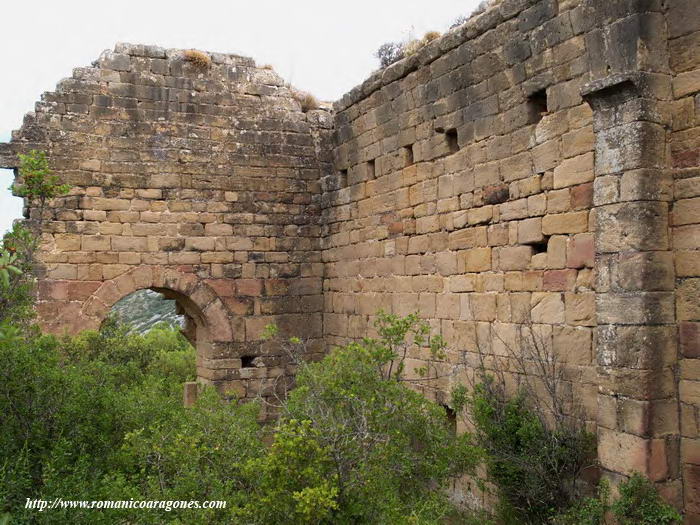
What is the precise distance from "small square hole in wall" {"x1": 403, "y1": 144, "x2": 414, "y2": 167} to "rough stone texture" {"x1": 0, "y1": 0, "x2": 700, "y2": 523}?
0.09 feet

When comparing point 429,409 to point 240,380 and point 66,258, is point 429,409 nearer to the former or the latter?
point 240,380

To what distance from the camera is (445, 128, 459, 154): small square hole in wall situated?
25.6 feet

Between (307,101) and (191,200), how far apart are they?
2.53m

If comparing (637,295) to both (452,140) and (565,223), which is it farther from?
(452,140)

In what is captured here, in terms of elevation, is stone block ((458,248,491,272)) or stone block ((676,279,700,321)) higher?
stone block ((458,248,491,272))

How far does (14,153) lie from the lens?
909 cm

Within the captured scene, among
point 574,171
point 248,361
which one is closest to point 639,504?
point 574,171

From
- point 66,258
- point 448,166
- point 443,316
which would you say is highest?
point 448,166

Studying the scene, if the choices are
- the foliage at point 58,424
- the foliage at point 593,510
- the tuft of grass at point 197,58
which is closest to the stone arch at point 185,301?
the foliage at point 58,424

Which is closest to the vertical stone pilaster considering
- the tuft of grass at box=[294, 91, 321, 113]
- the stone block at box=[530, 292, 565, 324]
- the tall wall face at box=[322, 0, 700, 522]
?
the tall wall face at box=[322, 0, 700, 522]

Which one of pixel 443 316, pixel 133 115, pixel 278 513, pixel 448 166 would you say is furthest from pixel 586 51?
pixel 133 115

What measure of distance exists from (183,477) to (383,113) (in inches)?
223

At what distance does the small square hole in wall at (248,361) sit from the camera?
1020cm

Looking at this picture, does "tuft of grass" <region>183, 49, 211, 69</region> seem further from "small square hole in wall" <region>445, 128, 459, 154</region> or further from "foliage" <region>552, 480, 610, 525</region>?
"foliage" <region>552, 480, 610, 525</region>
